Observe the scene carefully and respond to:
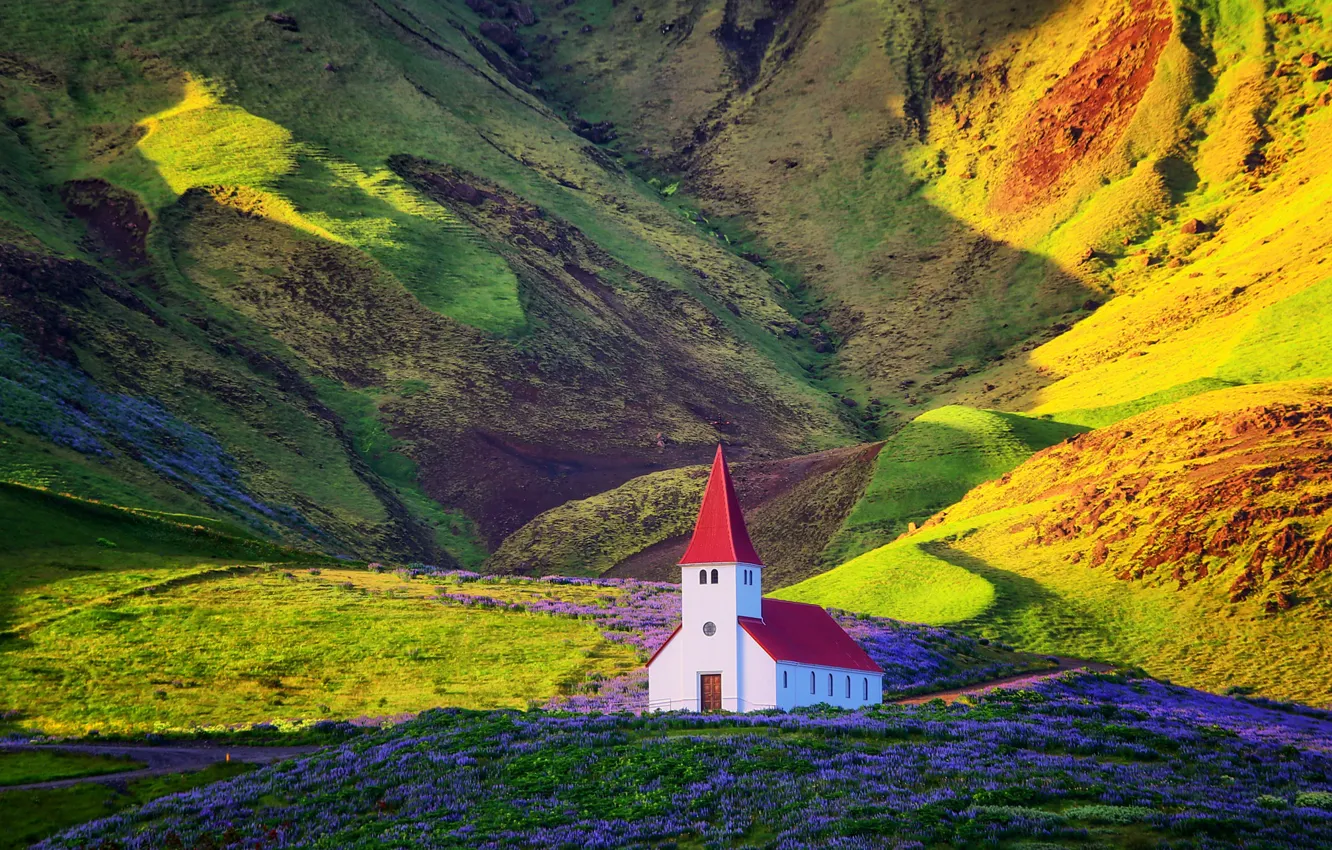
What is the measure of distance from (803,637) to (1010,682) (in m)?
12.4

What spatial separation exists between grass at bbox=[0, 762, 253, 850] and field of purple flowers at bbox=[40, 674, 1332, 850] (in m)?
1.45

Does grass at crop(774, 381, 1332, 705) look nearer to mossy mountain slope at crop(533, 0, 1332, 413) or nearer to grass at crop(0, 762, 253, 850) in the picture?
mossy mountain slope at crop(533, 0, 1332, 413)

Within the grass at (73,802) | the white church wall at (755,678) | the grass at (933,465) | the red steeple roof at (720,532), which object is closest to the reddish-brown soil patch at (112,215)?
the grass at (933,465)

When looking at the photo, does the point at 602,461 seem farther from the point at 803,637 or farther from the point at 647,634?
the point at 803,637

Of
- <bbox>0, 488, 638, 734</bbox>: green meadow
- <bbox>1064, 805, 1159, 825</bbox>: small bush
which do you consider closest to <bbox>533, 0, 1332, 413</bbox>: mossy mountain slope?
<bbox>0, 488, 638, 734</bbox>: green meadow

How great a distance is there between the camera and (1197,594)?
257 ft

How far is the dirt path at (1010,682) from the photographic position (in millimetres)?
56594

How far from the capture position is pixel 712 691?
5144 cm

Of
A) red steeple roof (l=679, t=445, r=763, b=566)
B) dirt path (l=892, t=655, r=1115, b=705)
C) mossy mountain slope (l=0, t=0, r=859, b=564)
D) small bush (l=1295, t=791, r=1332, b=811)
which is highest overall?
mossy mountain slope (l=0, t=0, r=859, b=564)

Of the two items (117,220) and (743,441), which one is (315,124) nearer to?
(117,220)

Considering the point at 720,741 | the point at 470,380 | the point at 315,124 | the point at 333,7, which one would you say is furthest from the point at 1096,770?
the point at 333,7

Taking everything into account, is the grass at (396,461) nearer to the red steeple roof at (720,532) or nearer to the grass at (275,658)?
the grass at (275,658)

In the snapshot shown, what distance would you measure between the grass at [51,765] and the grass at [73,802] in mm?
1940

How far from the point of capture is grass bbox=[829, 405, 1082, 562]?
362ft
